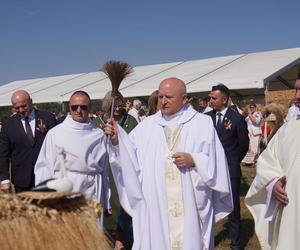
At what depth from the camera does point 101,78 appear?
26.1 metres

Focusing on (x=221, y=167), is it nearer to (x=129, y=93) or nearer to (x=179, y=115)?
(x=179, y=115)

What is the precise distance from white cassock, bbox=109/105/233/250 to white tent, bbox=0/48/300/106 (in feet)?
28.7

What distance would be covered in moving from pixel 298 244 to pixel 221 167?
112 cm

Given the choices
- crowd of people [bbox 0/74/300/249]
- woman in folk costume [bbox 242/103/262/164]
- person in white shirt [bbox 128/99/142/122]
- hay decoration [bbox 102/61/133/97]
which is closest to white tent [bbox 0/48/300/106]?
person in white shirt [bbox 128/99/142/122]

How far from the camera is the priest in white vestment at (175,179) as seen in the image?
4453 millimetres

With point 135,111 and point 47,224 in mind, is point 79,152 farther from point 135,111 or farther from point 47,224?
point 135,111

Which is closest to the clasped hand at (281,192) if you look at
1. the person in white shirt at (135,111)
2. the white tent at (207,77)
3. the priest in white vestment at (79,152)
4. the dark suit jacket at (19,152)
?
the priest in white vestment at (79,152)

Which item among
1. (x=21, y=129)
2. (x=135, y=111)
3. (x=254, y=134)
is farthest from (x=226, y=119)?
(x=254, y=134)

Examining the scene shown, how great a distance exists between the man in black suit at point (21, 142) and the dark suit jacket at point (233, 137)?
2.52 m

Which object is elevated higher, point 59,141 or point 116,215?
point 59,141

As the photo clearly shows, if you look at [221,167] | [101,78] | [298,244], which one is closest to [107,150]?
[221,167]

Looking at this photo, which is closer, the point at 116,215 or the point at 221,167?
the point at 221,167

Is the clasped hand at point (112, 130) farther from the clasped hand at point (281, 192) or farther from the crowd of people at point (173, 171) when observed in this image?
the clasped hand at point (281, 192)

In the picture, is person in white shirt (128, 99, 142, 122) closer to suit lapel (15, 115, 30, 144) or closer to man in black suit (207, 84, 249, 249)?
man in black suit (207, 84, 249, 249)
